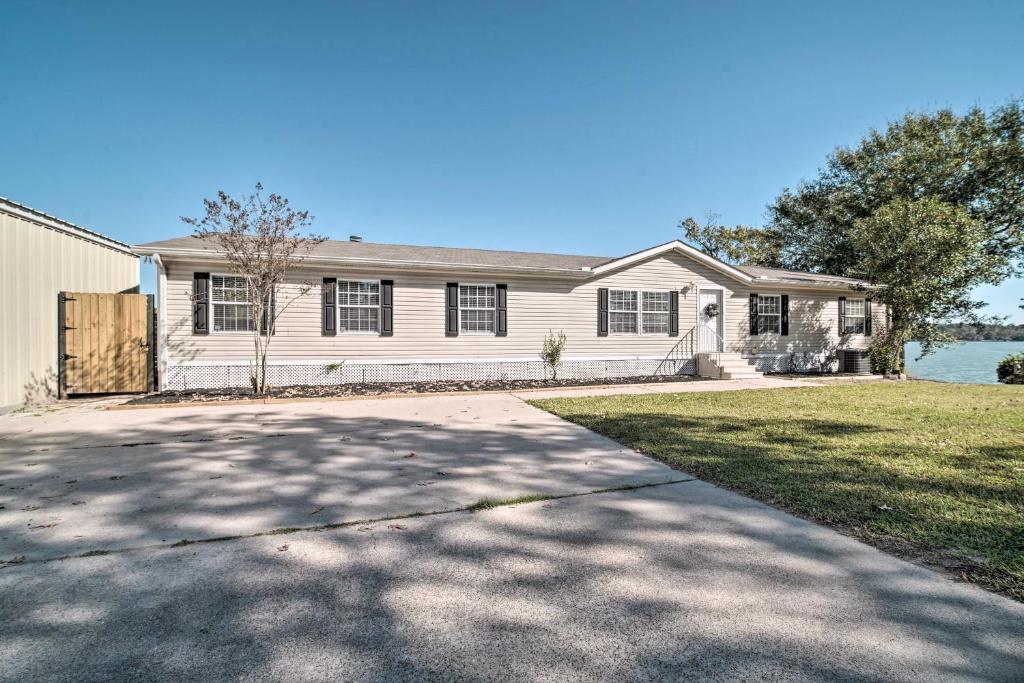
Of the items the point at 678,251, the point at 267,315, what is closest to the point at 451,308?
the point at 267,315

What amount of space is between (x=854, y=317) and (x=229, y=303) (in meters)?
19.8

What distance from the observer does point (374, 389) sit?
1048 centimetres

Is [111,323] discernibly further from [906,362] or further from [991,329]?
[991,329]

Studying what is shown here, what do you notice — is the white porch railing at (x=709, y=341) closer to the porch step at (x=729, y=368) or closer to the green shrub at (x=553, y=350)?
the porch step at (x=729, y=368)

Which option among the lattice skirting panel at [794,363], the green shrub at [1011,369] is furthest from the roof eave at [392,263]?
the green shrub at [1011,369]

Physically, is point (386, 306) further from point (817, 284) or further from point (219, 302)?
point (817, 284)

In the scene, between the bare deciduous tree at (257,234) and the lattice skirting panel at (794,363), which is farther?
the lattice skirting panel at (794,363)

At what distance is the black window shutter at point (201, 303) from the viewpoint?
1028 cm

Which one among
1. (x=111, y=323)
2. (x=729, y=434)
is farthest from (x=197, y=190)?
(x=729, y=434)

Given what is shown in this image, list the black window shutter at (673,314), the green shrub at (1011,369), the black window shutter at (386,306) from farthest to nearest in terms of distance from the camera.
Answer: the black window shutter at (673,314)
the green shrub at (1011,369)
the black window shutter at (386,306)

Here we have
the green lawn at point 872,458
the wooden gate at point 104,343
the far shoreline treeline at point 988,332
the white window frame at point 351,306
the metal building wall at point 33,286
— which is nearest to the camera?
the green lawn at point 872,458

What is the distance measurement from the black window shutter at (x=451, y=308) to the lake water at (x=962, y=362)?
1550cm

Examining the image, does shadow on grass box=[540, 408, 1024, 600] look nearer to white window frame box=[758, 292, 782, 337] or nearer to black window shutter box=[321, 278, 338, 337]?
black window shutter box=[321, 278, 338, 337]

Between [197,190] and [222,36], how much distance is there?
150 inches
